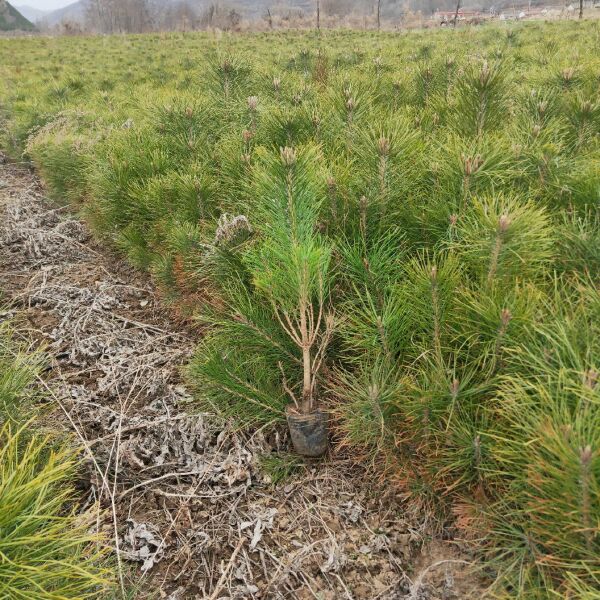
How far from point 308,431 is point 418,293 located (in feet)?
1.77

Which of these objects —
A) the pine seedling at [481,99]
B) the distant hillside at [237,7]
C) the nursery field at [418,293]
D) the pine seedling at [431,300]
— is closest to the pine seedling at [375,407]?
the nursery field at [418,293]

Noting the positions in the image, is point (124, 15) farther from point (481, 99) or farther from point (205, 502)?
point (205, 502)

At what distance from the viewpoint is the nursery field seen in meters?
0.91

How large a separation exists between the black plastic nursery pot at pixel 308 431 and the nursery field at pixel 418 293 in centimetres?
3

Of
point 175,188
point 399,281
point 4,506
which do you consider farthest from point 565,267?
point 175,188

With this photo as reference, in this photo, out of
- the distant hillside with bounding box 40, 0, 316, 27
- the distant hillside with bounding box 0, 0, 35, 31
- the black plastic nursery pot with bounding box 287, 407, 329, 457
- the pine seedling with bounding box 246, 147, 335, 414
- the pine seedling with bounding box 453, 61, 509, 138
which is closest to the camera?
the pine seedling with bounding box 246, 147, 335, 414

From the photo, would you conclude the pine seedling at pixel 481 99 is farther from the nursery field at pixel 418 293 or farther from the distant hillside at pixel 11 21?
the distant hillside at pixel 11 21

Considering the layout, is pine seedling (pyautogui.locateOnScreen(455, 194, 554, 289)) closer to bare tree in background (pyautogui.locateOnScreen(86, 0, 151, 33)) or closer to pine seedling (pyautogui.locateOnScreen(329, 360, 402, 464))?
pine seedling (pyautogui.locateOnScreen(329, 360, 402, 464))

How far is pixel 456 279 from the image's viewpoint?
3.71 ft

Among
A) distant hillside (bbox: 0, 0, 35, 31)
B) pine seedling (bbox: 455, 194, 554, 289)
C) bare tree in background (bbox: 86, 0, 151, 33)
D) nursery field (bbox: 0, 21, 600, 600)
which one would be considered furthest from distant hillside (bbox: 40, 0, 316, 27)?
pine seedling (bbox: 455, 194, 554, 289)

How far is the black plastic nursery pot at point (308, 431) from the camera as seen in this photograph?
52.7 inches

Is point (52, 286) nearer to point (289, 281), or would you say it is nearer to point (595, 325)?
point (289, 281)

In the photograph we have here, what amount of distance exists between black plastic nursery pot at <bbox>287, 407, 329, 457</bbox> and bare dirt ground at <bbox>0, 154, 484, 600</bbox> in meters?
0.09

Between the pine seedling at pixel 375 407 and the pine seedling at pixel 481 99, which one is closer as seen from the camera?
the pine seedling at pixel 375 407
